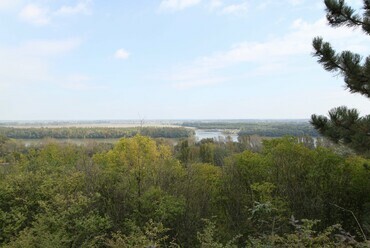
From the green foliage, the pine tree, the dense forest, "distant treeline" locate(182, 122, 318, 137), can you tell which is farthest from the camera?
"distant treeline" locate(182, 122, 318, 137)

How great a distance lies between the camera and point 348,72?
765cm

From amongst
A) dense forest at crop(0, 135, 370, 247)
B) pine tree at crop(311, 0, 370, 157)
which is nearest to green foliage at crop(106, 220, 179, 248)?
dense forest at crop(0, 135, 370, 247)

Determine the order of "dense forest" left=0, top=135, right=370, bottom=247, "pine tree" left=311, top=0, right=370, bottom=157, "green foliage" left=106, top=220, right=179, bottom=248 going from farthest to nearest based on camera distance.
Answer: "dense forest" left=0, top=135, right=370, bottom=247
"pine tree" left=311, top=0, right=370, bottom=157
"green foliage" left=106, top=220, right=179, bottom=248

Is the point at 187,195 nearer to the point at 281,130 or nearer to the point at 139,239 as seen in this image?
the point at 139,239

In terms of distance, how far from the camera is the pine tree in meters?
7.39

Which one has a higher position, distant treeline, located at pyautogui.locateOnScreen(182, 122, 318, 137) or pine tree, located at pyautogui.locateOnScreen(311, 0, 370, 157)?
pine tree, located at pyautogui.locateOnScreen(311, 0, 370, 157)

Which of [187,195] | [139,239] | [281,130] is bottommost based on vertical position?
[187,195]

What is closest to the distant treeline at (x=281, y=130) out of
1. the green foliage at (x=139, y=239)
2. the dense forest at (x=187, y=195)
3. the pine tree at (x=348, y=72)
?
the pine tree at (x=348, y=72)

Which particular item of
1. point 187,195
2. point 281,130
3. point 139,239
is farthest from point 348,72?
point 281,130

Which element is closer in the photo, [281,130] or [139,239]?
[139,239]

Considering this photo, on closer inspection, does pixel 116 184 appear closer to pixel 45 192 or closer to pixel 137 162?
pixel 45 192

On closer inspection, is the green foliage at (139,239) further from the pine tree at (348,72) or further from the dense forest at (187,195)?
the pine tree at (348,72)

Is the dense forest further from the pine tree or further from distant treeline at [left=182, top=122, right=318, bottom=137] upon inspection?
the pine tree

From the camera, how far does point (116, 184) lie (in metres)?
12.7
